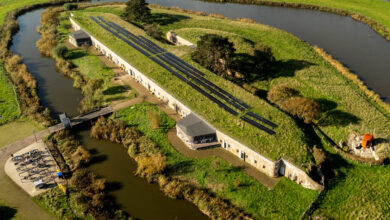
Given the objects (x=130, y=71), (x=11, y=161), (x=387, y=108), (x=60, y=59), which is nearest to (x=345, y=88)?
(x=387, y=108)

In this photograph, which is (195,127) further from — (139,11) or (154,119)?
(139,11)

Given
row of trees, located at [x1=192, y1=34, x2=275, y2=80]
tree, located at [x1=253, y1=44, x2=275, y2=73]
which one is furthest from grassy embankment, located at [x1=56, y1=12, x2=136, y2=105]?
tree, located at [x1=253, y1=44, x2=275, y2=73]

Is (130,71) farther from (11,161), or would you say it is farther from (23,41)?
(23,41)

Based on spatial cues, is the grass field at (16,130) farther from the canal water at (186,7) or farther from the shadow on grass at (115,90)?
the shadow on grass at (115,90)

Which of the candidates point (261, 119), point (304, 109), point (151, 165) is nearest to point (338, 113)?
point (304, 109)

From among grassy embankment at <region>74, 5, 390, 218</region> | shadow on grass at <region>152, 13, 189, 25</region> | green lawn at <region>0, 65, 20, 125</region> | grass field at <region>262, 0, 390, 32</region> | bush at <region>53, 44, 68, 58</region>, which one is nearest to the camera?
grassy embankment at <region>74, 5, 390, 218</region>

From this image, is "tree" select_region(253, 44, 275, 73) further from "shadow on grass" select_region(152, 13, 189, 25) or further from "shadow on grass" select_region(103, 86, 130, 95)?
"shadow on grass" select_region(152, 13, 189, 25)

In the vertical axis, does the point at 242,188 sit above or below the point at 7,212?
above
